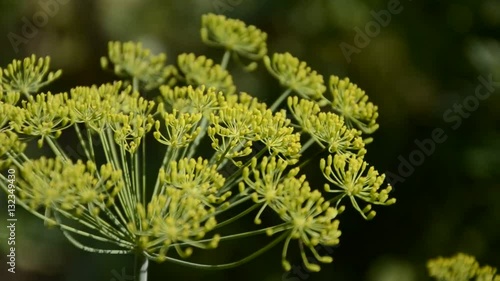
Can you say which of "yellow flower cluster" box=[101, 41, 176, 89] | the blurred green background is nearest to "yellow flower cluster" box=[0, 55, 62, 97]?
"yellow flower cluster" box=[101, 41, 176, 89]

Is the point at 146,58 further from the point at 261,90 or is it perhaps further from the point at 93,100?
the point at 261,90

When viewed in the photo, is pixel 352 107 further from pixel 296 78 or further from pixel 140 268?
pixel 140 268

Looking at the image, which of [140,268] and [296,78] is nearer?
[140,268]

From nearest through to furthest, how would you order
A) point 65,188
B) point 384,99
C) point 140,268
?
1. point 65,188
2. point 140,268
3. point 384,99

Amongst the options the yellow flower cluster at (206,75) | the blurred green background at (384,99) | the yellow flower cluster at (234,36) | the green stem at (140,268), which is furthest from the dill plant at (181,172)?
the blurred green background at (384,99)

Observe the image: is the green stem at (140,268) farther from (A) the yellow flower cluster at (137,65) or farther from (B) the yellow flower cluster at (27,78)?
(A) the yellow flower cluster at (137,65)

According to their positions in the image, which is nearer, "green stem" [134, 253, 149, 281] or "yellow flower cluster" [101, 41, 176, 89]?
"green stem" [134, 253, 149, 281]

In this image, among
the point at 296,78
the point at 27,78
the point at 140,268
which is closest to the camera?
the point at 140,268

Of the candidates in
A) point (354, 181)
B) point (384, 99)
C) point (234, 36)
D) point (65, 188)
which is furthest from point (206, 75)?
point (384, 99)

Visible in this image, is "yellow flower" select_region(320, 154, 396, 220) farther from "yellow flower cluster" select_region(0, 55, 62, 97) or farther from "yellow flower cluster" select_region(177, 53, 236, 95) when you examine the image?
"yellow flower cluster" select_region(0, 55, 62, 97)
